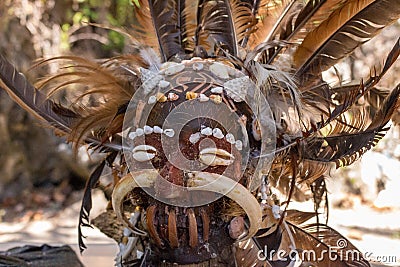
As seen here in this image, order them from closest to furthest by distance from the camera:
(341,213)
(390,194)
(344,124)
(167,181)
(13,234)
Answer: (167,181)
(344,124)
(390,194)
(13,234)
(341,213)

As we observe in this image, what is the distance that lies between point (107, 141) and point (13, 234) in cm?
173

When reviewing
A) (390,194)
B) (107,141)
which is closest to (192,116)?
(107,141)

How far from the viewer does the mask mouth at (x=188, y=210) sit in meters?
0.71

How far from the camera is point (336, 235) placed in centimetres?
91

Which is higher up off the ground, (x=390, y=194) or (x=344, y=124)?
(x=390, y=194)

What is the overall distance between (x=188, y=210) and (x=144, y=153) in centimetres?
10

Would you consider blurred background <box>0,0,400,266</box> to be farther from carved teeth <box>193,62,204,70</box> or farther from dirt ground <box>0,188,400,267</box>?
carved teeth <box>193,62,204,70</box>

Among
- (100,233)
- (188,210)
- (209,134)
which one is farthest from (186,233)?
(100,233)

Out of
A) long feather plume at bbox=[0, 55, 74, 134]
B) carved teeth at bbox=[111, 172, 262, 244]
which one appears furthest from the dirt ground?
carved teeth at bbox=[111, 172, 262, 244]

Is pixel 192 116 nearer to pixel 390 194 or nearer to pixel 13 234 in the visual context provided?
pixel 390 194

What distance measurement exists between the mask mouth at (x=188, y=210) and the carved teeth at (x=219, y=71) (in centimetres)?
15

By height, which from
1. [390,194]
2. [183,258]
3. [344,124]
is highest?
[390,194]

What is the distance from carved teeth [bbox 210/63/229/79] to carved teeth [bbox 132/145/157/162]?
0.14 meters

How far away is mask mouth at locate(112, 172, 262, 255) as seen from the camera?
0.71 meters
